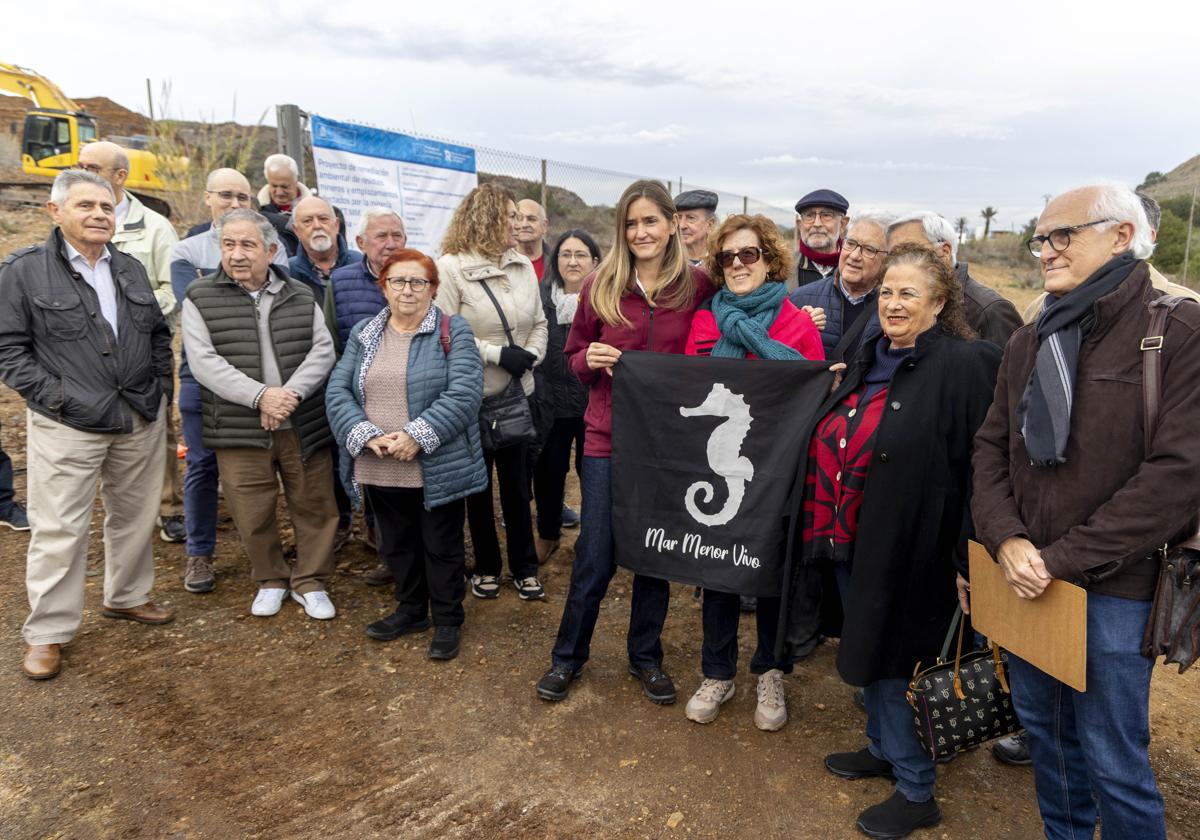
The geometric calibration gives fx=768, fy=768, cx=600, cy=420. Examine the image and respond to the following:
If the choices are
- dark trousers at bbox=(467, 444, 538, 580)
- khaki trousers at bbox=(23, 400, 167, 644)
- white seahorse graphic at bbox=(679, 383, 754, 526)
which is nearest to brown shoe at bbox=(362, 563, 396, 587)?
dark trousers at bbox=(467, 444, 538, 580)

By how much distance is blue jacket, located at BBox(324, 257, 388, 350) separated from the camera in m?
4.59

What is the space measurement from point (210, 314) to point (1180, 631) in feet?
14.5

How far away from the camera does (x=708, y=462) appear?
11.2ft

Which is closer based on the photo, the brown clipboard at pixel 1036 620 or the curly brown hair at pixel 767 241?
the brown clipboard at pixel 1036 620

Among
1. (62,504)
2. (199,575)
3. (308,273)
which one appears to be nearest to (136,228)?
(308,273)

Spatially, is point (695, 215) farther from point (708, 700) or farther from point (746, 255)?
point (708, 700)

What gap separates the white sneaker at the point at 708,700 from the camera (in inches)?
141

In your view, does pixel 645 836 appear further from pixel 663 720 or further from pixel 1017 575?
pixel 1017 575

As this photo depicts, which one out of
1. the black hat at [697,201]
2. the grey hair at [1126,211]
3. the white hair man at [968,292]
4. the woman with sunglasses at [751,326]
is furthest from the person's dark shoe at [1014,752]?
the black hat at [697,201]

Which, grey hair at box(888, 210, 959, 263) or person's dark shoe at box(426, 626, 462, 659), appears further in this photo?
person's dark shoe at box(426, 626, 462, 659)

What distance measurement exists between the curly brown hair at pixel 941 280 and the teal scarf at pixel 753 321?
0.60 m

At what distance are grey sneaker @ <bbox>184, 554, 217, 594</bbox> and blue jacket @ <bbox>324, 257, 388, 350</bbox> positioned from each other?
1.73 m

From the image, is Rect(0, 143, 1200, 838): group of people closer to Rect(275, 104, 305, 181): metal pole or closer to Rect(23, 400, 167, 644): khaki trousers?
Rect(23, 400, 167, 644): khaki trousers

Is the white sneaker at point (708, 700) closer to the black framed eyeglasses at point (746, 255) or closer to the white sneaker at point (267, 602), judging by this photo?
the black framed eyeglasses at point (746, 255)
